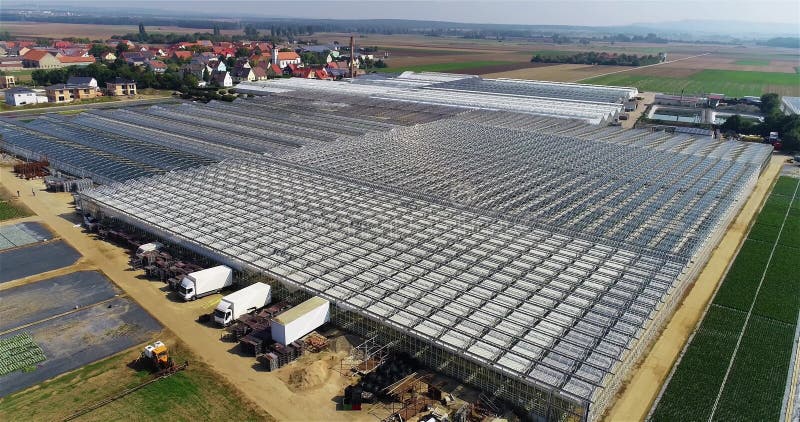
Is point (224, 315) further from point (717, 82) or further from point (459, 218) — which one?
point (717, 82)

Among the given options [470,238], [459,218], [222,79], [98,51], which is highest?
[98,51]

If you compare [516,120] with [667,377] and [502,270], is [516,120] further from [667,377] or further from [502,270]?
[667,377]

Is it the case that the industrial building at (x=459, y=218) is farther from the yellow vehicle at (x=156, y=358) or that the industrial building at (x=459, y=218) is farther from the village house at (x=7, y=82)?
the village house at (x=7, y=82)

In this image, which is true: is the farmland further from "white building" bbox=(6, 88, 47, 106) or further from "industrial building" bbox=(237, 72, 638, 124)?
"white building" bbox=(6, 88, 47, 106)

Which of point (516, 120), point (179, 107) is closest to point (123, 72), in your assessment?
point (179, 107)

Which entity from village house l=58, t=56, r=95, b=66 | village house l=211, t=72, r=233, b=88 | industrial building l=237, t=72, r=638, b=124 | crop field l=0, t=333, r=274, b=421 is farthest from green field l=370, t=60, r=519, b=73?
crop field l=0, t=333, r=274, b=421

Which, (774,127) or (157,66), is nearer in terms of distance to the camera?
(774,127)

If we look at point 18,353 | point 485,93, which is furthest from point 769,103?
point 18,353
